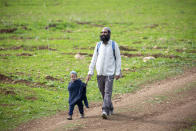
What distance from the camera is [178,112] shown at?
9.25 meters

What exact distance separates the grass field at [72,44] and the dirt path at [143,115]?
3.42 ft

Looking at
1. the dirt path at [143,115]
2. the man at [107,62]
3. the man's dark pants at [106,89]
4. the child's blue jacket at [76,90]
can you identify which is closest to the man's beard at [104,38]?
the man at [107,62]

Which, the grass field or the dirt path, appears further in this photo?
the grass field

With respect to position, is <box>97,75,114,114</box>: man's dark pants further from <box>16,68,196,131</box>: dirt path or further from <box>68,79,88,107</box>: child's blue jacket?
<box>68,79,88,107</box>: child's blue jacket

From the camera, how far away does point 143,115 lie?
9.20 meters

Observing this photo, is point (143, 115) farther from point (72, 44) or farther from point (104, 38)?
point (72, 44)

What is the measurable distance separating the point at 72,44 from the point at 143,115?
637 inches

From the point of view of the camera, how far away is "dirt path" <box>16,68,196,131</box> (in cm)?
830

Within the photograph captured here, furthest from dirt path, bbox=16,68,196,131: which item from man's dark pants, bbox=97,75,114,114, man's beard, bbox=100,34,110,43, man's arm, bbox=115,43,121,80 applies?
man's beard, bbox=100,34,110,43

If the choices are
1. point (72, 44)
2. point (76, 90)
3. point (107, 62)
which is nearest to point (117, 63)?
point (107, 62)

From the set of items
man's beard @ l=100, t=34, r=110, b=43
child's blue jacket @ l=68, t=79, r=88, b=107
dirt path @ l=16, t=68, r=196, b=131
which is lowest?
dirt path @ l=16, t=68, r=196, b=131

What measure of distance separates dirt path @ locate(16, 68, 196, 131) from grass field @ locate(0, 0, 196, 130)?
104cm

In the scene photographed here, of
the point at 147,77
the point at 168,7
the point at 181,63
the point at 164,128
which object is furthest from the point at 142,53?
the point at 168,7

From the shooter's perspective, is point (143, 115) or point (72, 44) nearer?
point (143, 115)
